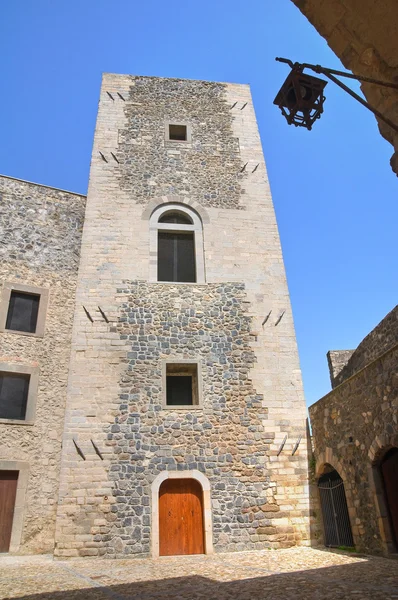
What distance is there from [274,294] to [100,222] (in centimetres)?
489

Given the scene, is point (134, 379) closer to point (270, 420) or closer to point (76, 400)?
point (76, 400)

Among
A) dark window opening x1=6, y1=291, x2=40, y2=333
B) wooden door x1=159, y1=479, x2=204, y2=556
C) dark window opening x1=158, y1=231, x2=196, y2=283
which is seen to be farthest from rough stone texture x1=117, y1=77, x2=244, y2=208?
wooden door x1=159, y1=479, x2=204, y2=556

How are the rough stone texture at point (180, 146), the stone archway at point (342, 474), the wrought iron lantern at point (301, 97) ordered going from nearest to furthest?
the wrought iron lantern at point (301, 97)
the stone archway at point (342, 474)
the rough stone texture at point (180, 146)

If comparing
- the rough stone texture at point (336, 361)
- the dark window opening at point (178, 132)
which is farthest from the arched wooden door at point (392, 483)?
the dark window opening at point (178, 132)

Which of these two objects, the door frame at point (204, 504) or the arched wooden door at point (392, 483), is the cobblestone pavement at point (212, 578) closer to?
the door frame at point (204, 504)

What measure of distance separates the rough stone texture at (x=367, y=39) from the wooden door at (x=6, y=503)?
9.69 meters

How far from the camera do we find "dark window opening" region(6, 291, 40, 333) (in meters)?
11.2

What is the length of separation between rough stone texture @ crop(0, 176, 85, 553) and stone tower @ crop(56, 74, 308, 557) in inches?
54.3

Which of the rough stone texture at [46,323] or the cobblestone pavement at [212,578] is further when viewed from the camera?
the rough stone texture at [46,323]

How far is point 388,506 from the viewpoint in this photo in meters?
6.97

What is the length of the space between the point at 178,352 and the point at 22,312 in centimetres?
426

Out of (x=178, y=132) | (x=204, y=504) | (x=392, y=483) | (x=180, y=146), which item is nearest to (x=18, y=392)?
(x=204, y=504)

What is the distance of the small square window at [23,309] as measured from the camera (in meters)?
11.1

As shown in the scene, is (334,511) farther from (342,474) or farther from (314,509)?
(342,474)
